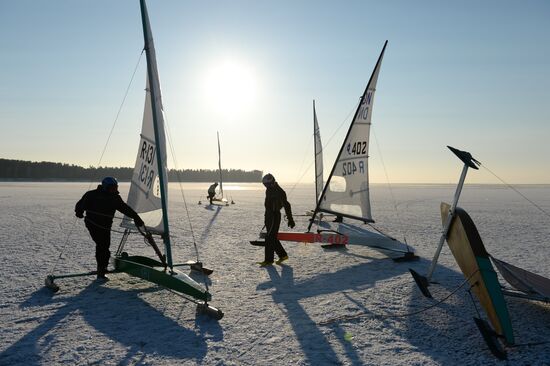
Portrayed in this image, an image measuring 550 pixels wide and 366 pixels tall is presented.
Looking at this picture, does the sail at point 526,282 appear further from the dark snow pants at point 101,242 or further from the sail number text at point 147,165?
the dark snow pants at point 101,242

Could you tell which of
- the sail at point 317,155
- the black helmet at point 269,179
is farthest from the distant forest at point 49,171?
the black helmet at point 269,179

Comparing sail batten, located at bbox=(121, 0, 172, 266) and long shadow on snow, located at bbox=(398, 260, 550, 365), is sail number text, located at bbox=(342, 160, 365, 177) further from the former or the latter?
sail batten, located at bbox=(121, 0, 172, 266)

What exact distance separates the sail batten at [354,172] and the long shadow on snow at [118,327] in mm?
5855

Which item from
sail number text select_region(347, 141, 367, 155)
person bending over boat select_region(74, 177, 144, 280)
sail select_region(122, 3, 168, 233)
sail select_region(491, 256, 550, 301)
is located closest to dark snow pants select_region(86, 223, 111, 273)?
person bending over boat select_region(74, 177, 144, 280)

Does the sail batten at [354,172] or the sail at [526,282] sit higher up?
the sail batten at [354,172]

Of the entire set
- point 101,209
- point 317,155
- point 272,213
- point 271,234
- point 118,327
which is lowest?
point 118,327

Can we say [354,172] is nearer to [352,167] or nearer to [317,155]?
[352,167]

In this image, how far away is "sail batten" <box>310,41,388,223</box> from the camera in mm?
9781

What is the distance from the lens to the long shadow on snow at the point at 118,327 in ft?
12.7

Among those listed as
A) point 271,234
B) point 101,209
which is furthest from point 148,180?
point 271,234

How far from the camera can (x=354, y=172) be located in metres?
10.1

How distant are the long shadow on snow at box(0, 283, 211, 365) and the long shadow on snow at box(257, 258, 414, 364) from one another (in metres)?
1.04

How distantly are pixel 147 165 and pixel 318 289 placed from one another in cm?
364

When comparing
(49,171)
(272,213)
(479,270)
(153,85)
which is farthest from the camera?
(49,171)
